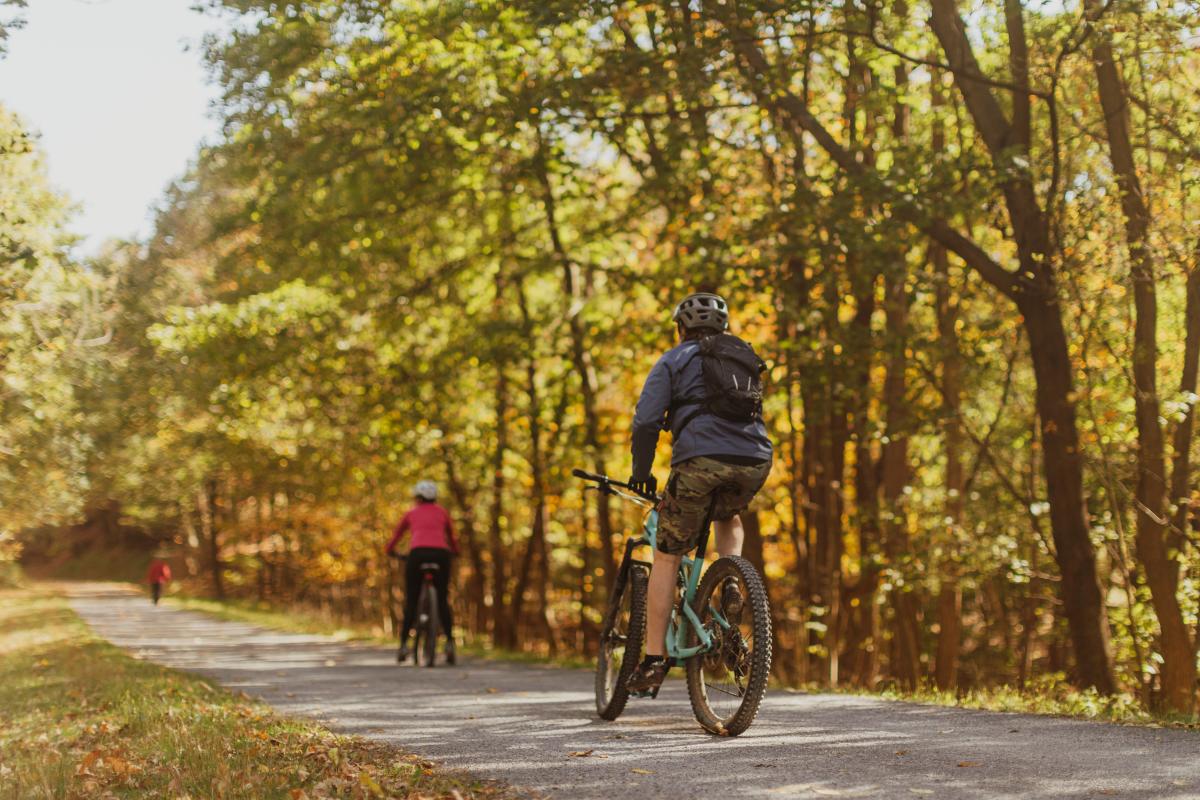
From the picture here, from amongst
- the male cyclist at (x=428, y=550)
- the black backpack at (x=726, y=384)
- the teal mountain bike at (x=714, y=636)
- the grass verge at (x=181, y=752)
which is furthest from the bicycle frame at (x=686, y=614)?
the male cyclist at (x=428, y=550)

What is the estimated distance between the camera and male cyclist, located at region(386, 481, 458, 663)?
1269 centimetres

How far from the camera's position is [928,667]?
18.5 meters

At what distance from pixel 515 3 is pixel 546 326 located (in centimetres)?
545

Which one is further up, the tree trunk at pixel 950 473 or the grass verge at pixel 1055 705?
the tree trunk at pixel 950 473

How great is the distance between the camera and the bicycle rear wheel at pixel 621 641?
6.58 meters

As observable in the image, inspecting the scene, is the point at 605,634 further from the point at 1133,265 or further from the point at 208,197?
the point at 208,197

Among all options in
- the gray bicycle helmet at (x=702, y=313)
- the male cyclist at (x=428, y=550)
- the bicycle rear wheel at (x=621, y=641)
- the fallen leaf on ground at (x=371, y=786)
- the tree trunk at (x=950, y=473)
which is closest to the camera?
the fallen leaf on ground at (x=371, y=786)

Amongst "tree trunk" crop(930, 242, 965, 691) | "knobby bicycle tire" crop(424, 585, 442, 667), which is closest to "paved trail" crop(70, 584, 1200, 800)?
"knobby bicycle tire" crop(424, 585, 442, 667)

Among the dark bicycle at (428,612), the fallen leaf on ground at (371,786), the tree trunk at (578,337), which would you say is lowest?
the fallen leaf on ground at (371,786)

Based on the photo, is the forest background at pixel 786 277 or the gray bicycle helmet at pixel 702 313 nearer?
the gray bicycle helmet at pixel 702 313

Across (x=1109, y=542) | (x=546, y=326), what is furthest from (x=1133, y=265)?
(x=546, y=326)

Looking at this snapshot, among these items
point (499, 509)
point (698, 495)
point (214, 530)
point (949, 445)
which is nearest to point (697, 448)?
point (698, 495)

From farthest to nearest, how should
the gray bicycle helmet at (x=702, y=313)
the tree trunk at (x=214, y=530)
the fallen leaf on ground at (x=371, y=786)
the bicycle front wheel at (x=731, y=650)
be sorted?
the tree trunk at (x=214, y=530)
the gray bicycle helmet at (x=702, y=313)
the bicycle front wheel at (x=731, y=650)
the fallen leaf on ground at (x=371, y=786)

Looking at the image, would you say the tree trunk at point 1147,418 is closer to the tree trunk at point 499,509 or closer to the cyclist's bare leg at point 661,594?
the cyclist's bare leg at point 661,594
